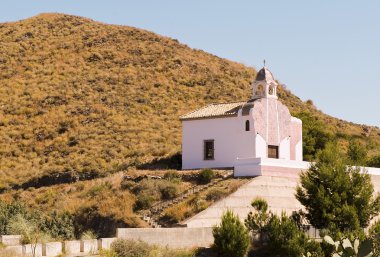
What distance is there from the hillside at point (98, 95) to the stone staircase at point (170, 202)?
1035 cm

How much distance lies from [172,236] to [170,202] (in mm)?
6927

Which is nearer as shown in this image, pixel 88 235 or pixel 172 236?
pixel 172 236

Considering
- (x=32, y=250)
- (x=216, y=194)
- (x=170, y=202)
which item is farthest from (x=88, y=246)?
(x=170, y=202)

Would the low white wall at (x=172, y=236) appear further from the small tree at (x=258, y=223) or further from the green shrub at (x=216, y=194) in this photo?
the green shrub at (x=216, y=194)

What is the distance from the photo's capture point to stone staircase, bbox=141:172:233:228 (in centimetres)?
3931

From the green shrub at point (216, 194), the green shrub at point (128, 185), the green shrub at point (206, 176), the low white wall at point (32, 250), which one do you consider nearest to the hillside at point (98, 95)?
the green shrub at point (128, 185)

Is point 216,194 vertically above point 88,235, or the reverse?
point 216,194

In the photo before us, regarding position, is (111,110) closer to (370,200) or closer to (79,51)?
(79,51)

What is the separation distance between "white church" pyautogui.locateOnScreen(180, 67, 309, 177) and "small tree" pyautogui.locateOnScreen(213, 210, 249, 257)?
30.6 ft

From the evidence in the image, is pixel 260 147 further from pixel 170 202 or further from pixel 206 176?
pixel 170 202

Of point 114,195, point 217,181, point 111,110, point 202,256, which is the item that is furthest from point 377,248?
point 111,110

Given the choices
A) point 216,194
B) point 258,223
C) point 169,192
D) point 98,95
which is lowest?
point 258,223

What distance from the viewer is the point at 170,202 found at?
4050cm

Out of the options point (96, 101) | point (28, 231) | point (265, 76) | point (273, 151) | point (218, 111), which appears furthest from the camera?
point (96, 101)
